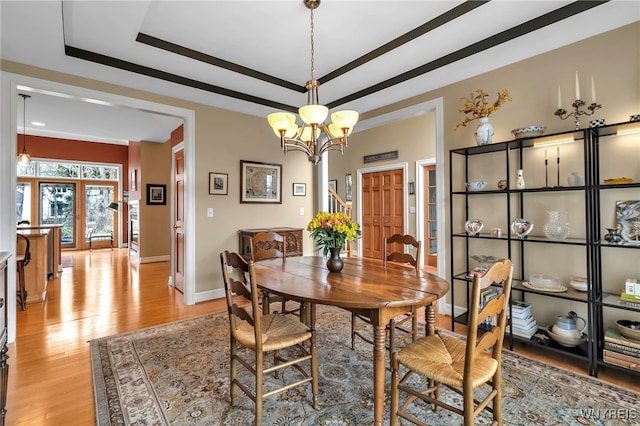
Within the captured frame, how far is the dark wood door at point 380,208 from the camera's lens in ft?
21.7

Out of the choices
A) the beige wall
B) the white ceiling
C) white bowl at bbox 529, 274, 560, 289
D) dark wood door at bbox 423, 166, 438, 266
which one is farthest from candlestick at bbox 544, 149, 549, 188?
dark wood door at bbox 423, 166, 438, 266

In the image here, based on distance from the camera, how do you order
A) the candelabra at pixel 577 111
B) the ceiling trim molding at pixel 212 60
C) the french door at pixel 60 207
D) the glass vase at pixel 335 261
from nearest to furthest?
the glass vase at pixel 335 261 → the candelabra at pixel 577 111 → the ceiling trim molding at pixel 212 60 → the french door at pixel 60 207

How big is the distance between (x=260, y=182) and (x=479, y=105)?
2.91 metres

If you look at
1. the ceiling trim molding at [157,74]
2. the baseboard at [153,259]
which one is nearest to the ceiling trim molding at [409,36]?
the ceiling trim molding at [157,74]

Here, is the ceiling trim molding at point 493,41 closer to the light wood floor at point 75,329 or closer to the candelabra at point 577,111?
the candelabra at point 577,111

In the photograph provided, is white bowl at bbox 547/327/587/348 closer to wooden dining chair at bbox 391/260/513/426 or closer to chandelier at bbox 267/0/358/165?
wooden dining chair at bbox 391/260/513/426

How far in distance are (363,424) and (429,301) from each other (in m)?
0.77

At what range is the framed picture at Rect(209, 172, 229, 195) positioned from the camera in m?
4.12

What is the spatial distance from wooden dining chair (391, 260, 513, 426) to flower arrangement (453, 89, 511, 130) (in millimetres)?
1873

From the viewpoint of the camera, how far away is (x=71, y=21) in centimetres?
235

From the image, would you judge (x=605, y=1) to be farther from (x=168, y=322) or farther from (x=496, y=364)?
(x=168, y=322)

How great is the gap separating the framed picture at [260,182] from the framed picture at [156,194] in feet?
13.4

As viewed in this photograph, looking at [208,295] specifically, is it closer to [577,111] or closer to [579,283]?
[579,283]

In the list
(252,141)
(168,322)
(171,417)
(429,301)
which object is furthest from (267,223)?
(429,301)
